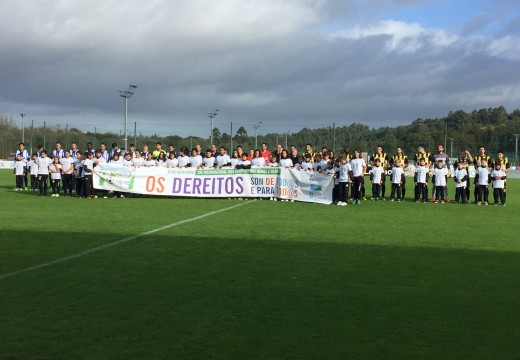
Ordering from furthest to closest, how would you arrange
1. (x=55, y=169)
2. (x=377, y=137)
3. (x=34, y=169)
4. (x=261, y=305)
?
(x=377, y=137)
(x=34, y=169)
(x=55, y=169)
(x=261, y=305)

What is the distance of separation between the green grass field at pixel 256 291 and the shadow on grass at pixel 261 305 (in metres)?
0.02

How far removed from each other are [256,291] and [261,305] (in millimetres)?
534

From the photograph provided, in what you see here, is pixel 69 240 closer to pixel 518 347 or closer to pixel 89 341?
pixel 89 341

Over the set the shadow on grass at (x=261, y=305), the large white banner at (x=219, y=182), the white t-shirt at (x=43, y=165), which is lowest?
the shadow on grass at (x=261, y=305)

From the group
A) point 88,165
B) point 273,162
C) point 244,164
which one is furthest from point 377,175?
point 88,165

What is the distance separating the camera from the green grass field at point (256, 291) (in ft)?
13.6

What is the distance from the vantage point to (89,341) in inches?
164

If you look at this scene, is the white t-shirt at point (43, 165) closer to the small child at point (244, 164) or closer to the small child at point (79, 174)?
the small child at point (79, 174)

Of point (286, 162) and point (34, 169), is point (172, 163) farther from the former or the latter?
point (34, 169)

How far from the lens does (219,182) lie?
58.1 ft

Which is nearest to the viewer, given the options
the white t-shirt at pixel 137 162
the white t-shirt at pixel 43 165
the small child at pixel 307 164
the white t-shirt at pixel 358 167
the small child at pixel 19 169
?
the white t-shirt at pixel 358 167

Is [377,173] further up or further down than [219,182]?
further up

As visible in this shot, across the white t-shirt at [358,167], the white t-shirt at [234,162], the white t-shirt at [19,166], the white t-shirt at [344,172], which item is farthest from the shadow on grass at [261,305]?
the white t-shirt at [19,166]

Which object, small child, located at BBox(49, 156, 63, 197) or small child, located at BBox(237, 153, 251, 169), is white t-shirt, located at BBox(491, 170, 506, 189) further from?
small child, located at BBox(49, 156, 63, 197)
